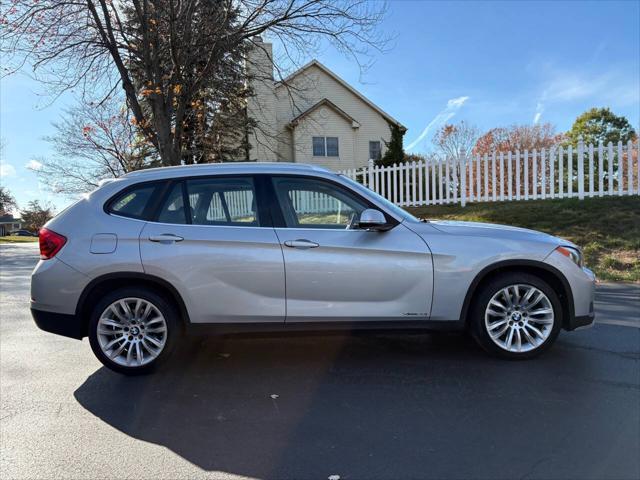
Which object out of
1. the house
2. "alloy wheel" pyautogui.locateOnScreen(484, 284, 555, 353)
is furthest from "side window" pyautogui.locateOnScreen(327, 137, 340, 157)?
"alloy wheel" pyautogui.locateOnScreen(484, 284, 555, 353)

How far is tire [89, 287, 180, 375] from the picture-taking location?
3820 mm

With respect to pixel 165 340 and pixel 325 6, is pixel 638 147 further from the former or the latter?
pixel 165 340

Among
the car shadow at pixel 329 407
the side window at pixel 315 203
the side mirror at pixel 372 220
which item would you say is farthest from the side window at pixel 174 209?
A: the side mirror at pixel 372 220

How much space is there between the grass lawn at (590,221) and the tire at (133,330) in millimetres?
7292

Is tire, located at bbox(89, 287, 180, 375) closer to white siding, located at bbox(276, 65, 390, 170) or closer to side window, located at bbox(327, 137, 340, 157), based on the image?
white siding, located at bbox(276, 65, 390, 170)

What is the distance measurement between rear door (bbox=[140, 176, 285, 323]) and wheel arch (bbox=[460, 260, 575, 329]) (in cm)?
164

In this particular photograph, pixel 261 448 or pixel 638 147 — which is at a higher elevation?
pixel 638 147

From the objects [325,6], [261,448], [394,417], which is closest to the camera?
[261,448]

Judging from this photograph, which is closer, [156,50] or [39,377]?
[39,377]

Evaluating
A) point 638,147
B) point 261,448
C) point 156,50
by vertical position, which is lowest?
point 261,448

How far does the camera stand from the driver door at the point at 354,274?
378 cm

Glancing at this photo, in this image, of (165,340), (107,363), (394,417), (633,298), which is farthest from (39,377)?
(633,298)

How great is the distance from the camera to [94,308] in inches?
152

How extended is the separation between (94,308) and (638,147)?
1180cm
